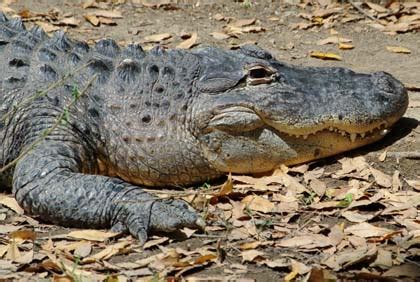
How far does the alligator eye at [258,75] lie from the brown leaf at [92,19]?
386 cm

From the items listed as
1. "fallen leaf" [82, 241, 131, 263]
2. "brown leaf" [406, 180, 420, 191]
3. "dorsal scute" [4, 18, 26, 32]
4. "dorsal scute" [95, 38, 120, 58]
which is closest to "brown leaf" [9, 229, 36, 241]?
"fallen leaf" [82, 241, 131, 263]

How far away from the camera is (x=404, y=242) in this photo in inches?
202

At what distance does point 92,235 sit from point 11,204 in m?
0.80

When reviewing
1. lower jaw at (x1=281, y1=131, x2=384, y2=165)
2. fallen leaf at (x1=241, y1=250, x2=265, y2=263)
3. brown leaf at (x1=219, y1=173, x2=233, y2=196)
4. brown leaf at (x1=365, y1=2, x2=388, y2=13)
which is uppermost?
lower jaw at (x1=281, y1=131, x2=384, y2=165)

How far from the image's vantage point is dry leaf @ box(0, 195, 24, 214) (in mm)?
5848

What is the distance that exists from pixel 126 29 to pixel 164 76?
3.48 meters

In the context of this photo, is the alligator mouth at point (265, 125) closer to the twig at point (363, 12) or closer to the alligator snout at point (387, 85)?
the alligator snout at point (387, 85)

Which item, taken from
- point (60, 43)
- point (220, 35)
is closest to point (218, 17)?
point (220, 35)

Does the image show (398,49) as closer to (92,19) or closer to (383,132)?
(383,132)

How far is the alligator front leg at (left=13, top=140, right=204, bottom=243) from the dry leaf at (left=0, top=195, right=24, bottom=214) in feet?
0.33

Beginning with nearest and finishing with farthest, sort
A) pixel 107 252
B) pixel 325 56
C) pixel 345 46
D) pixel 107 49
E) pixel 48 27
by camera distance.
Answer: pixel 107 252 → pixel 107 49 → pixel 325 56 → pixel 345 46 → pixel 48 27

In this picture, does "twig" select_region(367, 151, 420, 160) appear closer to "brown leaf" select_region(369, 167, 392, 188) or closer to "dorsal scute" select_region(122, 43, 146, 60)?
"brown leaf" select_region(369, 167, 392, 188)

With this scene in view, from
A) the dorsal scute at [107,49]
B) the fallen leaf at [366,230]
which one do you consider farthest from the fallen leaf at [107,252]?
the dorsal scute at [107,49]

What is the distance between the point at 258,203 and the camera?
18.9 ft
